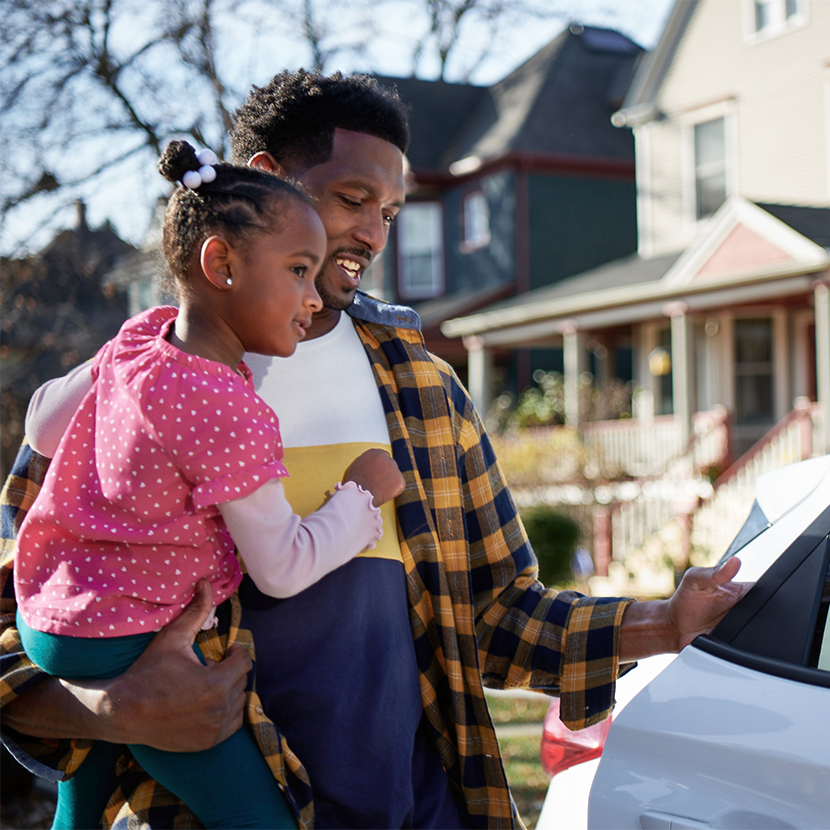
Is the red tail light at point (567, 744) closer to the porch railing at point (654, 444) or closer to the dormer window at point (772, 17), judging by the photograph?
the porch railing at point (654, 444)

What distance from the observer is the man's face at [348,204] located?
2.23 meters

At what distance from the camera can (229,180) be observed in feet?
6.22

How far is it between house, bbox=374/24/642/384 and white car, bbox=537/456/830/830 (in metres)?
18.3

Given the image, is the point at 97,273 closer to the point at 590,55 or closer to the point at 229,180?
the point at 229,180

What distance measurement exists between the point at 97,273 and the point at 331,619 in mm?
10099

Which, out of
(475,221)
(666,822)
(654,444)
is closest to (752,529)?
(666,822)

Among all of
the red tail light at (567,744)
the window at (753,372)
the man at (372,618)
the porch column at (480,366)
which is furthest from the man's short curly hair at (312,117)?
the porch column at (480,366)

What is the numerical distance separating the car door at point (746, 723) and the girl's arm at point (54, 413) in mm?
1203

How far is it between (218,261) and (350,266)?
1.54ft

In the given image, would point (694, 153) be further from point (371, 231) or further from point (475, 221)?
point (371, 231)

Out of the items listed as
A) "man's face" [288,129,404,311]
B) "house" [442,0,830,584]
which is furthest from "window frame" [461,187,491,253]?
"man's face" [288,129,404,311]

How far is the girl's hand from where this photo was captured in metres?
1.98

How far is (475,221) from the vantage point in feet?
70.9

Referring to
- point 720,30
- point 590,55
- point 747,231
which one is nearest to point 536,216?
point 590,55
